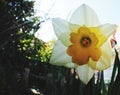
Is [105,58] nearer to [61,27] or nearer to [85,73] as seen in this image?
[85,73]

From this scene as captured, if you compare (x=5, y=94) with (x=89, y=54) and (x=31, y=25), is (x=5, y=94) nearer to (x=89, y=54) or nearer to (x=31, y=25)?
(x=89, y=54)

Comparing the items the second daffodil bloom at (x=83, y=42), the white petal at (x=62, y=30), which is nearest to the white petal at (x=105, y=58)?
the second daffodil bloom at (x=83, y=42)

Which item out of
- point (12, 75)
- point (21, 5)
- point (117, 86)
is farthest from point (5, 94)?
point (21, 5)

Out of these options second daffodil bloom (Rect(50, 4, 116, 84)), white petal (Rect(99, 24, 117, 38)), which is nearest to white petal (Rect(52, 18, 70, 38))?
second daffodil bloom (Rect(50, 4, 116, 84))

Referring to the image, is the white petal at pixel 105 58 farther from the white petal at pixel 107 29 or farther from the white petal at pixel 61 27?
the white petal at pixel 61 27

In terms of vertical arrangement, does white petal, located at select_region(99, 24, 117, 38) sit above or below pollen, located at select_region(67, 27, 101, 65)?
above

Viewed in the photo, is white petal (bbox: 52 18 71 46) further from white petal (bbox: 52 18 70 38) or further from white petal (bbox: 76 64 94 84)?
white petal (bbox: 76 64 94 84)

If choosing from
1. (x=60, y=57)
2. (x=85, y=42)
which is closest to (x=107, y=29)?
(x=85, y=42)

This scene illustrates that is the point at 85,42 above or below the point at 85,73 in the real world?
above
